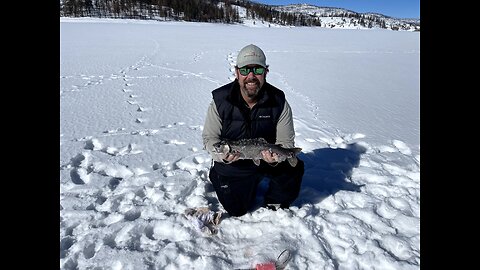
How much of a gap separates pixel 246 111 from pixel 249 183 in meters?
0.73

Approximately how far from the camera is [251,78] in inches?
115

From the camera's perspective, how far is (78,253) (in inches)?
106

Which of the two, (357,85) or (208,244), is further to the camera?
(357,85)

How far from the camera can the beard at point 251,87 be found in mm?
2939

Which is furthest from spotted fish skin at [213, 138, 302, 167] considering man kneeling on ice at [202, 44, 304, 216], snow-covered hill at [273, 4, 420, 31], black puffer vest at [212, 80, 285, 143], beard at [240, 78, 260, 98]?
snow-covered hill at [273, 4, 420, 31]

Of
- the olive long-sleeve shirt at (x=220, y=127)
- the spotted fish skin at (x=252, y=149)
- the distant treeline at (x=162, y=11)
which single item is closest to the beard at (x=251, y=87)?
the olive long-sleeve shirt at (x=220, y=127)

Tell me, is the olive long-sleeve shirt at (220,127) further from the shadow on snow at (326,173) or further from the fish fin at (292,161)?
the shadow on snow at (326,173)

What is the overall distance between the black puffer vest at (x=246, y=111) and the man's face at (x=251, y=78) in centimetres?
9

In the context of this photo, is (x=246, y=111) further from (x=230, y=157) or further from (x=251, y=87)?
(x=230, y=157)

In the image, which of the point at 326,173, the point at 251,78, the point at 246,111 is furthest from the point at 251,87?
the point at 326,173

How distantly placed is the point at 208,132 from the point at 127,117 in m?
3.73
